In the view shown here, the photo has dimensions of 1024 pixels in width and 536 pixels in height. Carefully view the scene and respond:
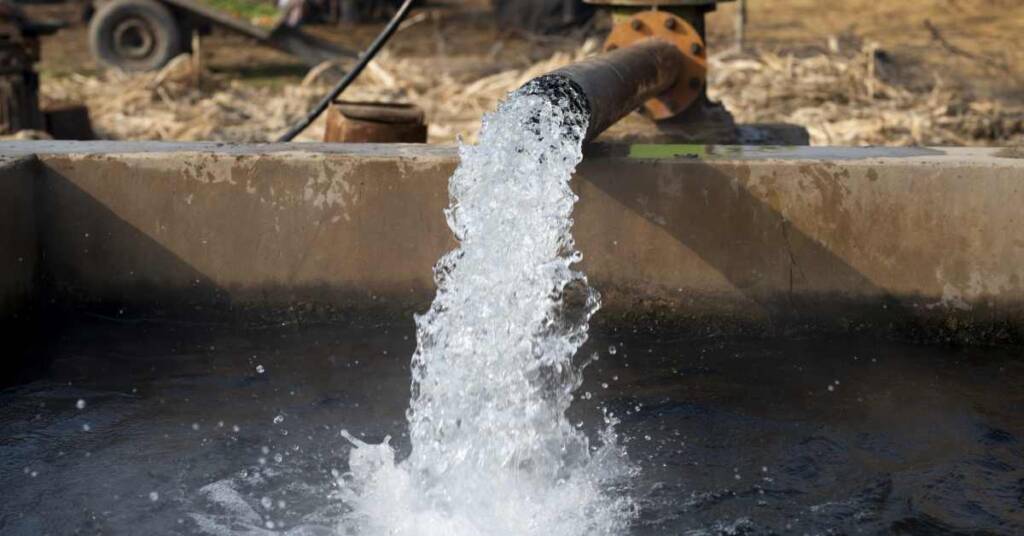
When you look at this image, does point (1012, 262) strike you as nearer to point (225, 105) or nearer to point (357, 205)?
point (357, 205)

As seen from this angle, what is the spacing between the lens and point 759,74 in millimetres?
11305

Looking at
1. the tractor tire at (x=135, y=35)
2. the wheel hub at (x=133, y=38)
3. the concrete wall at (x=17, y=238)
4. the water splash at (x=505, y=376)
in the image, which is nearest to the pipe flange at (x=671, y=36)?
the water splash at (x=505, y=376)

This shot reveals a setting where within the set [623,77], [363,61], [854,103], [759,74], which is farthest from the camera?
[759,74]

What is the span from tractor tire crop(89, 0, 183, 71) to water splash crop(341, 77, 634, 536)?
8604mm

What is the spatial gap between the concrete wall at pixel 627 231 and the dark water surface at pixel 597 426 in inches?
6.3

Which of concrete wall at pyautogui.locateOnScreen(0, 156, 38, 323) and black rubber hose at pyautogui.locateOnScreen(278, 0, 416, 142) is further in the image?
black rubber hose at pyautogui.locateOnScreen(278, 0, 416, 142)

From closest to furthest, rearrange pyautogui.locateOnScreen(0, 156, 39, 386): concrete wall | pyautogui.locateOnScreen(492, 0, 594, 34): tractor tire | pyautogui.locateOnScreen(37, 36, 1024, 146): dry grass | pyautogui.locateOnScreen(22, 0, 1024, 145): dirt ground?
pyautogui.locateOnScreen(0, 156, 39, 386): concrete wall < pyautogui.locateOnScreen(37, 36, 1024, 146): dry grass < pyautogui.locateOnScreen(22, 0, 1024, 145): dirt ground < pyautogui.locateOnScreen(492, 0, 594, 34): tractor tire

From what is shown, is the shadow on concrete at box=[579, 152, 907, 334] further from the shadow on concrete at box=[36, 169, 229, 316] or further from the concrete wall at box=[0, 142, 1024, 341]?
the shadow on concrete at box=[36, 169, 229, 316]

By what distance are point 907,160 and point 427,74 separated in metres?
7.44

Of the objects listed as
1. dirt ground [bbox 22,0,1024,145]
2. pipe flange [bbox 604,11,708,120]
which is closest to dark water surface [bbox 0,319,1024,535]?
pipe flange [bbox 604,11,708,120]

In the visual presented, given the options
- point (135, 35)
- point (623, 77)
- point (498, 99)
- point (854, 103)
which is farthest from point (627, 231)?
point (135, 35)

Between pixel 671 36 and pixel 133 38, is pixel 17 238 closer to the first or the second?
pixel 671 36

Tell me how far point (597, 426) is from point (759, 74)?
6.99 m

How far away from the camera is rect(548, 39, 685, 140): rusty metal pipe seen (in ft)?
16.4
